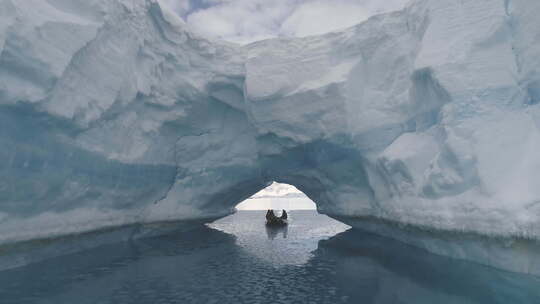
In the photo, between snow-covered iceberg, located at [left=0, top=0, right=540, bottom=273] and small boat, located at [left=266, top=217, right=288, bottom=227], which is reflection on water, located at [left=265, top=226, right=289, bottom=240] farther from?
snow-covered iceberg, located at [left=0, top=0, right=540, bottom=273]

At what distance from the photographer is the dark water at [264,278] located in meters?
9.07

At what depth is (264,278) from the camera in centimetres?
1138

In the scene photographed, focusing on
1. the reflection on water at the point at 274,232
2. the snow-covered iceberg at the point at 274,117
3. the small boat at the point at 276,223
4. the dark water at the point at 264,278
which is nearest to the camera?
the dark water at the point at 264,278

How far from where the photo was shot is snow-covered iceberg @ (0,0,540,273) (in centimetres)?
1095

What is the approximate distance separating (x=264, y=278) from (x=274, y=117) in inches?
369

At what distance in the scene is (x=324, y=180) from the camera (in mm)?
22328

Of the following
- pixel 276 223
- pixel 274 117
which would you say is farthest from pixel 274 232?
pixel 274 117

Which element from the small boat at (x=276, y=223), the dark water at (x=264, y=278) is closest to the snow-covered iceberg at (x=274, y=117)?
the dark water at (x=264, y=278)

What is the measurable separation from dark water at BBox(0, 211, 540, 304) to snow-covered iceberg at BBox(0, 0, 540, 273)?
124 cm

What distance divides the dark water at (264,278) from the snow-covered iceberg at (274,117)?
1.24 m

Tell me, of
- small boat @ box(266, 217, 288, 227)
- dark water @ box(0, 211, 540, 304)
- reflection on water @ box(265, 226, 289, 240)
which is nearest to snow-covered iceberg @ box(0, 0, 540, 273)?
dark water @ box(0, 211, 540, 304)

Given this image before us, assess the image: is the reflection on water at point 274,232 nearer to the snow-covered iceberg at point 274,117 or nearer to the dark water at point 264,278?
the snow-covered iceberg at point 274,117

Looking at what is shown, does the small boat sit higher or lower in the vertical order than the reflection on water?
higher

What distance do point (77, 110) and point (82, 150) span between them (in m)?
2.08
